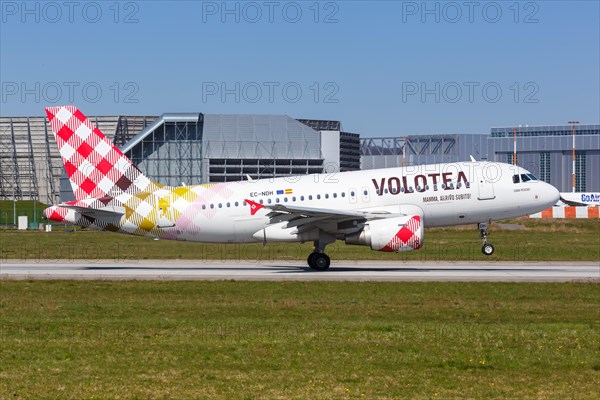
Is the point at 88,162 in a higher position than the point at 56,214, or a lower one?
higher

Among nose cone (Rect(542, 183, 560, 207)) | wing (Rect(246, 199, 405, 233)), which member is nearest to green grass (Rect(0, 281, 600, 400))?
wing (Rect(246, 199, 405, 233))

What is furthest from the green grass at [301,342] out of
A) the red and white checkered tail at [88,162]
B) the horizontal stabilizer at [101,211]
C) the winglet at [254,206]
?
the red and white checkered tail at [88,162]

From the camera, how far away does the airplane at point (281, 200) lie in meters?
41.0

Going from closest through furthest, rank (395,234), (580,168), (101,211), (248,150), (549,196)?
1. (395,234)
2. (101,211)
3. (549,196)
4. (248,150)
5. (580,168)

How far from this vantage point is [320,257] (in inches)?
1651

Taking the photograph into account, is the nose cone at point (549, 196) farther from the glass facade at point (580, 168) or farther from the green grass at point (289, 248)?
the glass facade at point (580, 168)

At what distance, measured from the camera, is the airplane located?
4100cm

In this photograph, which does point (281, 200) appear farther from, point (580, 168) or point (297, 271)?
point (580, 168)

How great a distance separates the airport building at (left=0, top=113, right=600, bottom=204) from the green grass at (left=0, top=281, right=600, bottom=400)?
8866 cm

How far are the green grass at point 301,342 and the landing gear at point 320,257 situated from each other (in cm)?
758

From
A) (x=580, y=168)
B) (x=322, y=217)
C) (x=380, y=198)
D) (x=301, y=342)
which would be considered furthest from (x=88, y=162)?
(x=580, y=168)

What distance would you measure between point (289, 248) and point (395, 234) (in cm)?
2029

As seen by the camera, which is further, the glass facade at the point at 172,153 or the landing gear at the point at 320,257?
the glass facade at the point at 172,153

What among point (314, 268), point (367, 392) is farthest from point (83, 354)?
point (314, 268)
